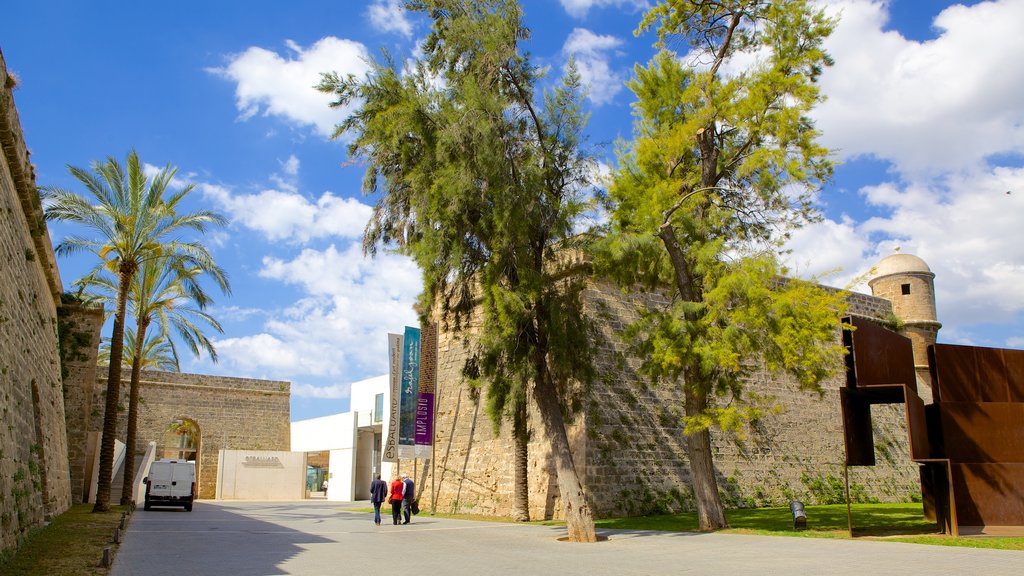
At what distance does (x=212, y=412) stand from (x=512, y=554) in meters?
31.8

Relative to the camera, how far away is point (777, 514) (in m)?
17.9

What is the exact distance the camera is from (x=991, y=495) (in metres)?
12.9

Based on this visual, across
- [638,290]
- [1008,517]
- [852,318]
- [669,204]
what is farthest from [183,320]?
[1008,517]

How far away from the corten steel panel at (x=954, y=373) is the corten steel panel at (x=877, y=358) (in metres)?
0.64

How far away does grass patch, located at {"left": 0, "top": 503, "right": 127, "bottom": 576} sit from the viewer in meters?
8.66

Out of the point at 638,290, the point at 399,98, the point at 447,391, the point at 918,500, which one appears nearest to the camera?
the point at 399,98

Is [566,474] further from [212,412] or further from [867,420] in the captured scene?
[212,412]

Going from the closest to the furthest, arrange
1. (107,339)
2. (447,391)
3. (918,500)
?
(447,391) → (918,500) → (107,339)

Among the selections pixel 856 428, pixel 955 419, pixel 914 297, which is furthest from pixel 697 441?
pixel 914 297

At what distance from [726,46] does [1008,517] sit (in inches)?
414

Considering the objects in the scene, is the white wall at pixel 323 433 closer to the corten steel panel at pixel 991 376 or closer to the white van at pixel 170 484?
the white van at pixel 170 484

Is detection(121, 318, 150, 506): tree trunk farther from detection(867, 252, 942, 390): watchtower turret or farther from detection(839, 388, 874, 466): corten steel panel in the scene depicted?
detection(867, 252, 942, 390): watchtower turret

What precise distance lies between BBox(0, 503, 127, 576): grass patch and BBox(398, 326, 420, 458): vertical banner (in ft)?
26.7

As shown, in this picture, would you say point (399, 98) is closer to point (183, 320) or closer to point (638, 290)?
point (638, 290)
